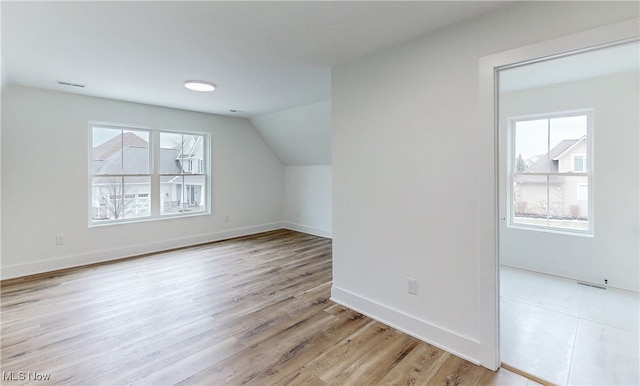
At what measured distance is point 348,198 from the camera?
2.74m

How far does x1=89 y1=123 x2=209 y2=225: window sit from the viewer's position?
166 inches

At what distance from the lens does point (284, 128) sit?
5332 mm

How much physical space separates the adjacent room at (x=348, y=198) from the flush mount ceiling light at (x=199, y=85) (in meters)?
0.04

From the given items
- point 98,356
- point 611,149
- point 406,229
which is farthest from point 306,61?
point 611,149

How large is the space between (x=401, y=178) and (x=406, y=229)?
41 centimetres

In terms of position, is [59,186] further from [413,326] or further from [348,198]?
[413,326]

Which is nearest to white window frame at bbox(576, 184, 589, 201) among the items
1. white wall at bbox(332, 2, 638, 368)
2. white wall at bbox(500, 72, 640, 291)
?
white wall at bbox(500, 72, 640, 291)

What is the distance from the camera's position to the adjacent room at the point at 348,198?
6.03 ft

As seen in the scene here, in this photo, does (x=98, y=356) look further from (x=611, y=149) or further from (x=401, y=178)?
(x=611, y=149)

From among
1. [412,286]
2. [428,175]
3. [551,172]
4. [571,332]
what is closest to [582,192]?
[551,172]

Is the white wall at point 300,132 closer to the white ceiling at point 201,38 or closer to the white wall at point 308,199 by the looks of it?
the white wall at point 308,199

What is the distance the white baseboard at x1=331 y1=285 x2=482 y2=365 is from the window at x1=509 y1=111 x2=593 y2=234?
2522 millimetres

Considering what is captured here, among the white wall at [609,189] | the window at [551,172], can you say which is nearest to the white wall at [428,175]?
the white wall at [609,189]

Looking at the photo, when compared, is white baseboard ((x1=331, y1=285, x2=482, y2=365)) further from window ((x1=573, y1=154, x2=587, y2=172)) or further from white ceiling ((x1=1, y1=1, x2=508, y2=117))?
window ((x1=573, y1=154, x2=587, y2=172))
